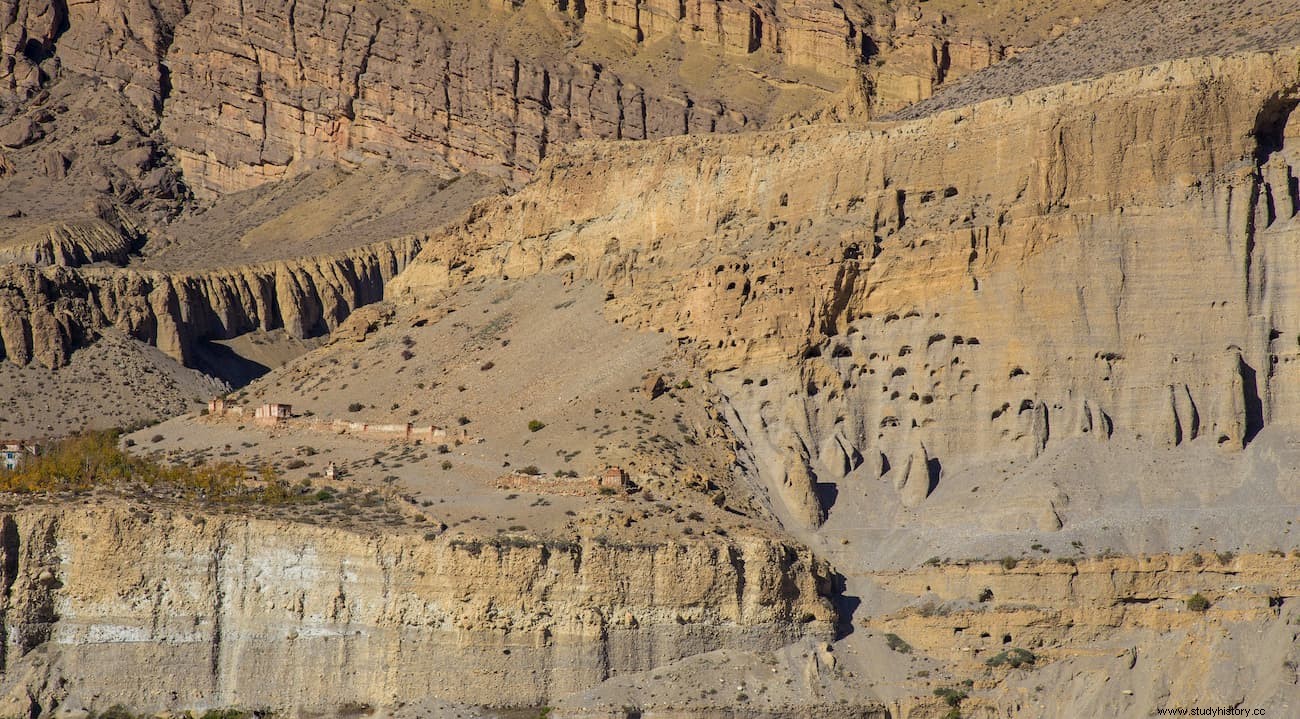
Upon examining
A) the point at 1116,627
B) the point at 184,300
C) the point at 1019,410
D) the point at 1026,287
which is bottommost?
the point at 1116,627

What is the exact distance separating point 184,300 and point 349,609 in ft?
173

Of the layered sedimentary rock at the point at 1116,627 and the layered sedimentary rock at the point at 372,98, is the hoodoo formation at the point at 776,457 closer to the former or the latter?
the layered sedimentary rock at the point at 1116,627

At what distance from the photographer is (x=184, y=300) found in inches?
4338

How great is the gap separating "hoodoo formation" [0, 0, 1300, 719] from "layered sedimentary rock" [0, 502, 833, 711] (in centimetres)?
10

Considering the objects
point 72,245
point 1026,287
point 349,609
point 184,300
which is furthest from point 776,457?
point 72,245

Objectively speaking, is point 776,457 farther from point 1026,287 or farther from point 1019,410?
point 1026,287

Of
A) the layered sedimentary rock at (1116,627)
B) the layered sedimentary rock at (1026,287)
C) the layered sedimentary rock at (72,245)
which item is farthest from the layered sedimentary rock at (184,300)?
→ the layered sedimentary rock at (1116,627)

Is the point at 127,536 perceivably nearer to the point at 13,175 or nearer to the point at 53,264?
the point at 53,264

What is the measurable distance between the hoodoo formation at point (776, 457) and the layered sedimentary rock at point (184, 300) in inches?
574

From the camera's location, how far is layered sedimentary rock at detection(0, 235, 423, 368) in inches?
3996

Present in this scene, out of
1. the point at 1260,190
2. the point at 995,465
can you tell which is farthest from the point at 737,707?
the point at 1260,190

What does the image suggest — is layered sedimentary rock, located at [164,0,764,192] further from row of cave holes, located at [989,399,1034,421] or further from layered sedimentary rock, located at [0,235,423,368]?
row of cave holes, located at [989,399,1034,421]

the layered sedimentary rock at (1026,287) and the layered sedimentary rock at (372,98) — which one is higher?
the layered sedimentary rock at (372,98)

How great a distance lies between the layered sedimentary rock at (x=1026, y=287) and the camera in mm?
64625
